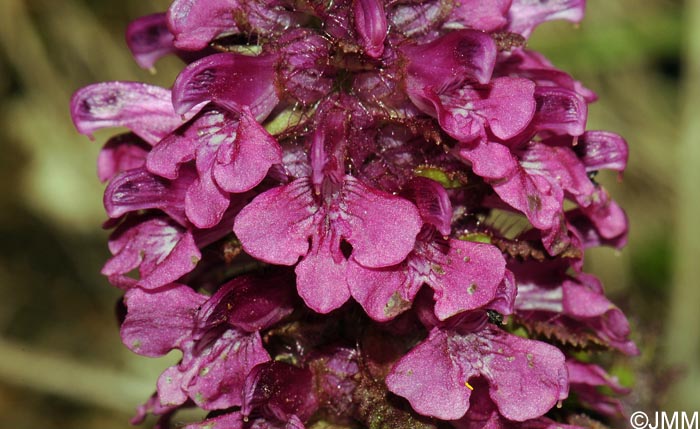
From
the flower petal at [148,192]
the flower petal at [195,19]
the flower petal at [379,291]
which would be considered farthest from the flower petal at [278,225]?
the flower petal at [195,19]

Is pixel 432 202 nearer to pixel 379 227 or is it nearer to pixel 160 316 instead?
pixel 379 227

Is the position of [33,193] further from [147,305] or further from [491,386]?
[491,386]

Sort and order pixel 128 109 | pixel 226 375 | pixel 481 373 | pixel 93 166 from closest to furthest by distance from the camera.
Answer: pixel 481 373 → pixel 226 375 → pixel 128 109 → pixel 93 166

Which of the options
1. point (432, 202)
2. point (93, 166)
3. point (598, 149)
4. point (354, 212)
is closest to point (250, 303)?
point (354, 212)

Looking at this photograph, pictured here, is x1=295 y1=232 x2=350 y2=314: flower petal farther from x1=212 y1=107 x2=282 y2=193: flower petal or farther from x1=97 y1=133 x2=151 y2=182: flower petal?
x1=97 y1=133 x2=151 y2=182: flower petal

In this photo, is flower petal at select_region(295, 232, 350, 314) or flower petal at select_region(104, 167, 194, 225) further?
flower petal at select_region(104, 167, 194, 225)

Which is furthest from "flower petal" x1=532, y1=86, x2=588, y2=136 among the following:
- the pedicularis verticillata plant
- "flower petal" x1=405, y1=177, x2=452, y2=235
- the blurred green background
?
the blurred green background
